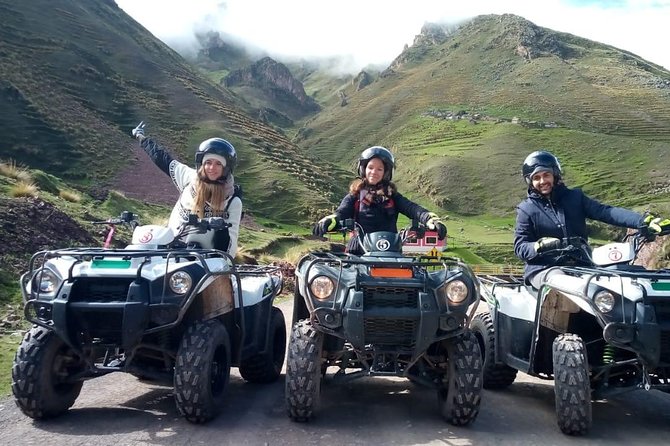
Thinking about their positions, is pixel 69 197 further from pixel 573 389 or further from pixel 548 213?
pixel 573 389

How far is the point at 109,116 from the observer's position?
51.1m

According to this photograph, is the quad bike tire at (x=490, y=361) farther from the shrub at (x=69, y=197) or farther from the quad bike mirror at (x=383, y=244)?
the shrub at (x=69, y=197)

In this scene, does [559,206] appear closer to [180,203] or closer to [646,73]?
[180,203]

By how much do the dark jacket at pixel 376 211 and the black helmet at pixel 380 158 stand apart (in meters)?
0.23

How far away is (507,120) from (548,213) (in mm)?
100427

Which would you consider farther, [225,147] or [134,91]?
[134,91]

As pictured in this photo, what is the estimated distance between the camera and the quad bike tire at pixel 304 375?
525cm

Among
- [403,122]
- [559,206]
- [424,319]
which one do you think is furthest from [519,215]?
[403,122]

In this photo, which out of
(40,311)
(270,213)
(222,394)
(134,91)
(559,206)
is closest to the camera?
(40,311)

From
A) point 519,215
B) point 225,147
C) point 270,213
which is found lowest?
point 519,215

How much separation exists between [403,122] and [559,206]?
373ft

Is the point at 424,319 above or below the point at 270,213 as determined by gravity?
below

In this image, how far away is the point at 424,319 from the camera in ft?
17.0

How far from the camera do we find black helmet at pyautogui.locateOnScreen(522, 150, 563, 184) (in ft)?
22.3
